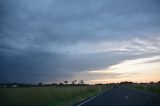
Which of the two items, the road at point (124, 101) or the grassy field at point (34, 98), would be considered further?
the grassy field at point (34, 98)

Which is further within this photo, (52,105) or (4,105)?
Answer: (52,105)

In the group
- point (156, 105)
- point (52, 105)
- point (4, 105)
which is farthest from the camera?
point (52, 105)

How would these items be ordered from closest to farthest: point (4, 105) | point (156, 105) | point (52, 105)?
point (156, 105) < point (4, 105) < point (52, 105)

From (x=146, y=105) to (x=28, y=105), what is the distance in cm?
869

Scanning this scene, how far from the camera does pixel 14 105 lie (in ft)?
67.4

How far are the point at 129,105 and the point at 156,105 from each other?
69.6 inches

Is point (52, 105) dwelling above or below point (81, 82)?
below

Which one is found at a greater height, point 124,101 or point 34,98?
point 34,98

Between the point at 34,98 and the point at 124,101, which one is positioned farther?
the point at 34,98

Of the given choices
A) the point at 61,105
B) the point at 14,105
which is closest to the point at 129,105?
the point at 61,105

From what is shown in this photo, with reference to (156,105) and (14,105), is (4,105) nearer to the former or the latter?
(14,105)

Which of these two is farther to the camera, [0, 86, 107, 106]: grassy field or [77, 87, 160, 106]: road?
[0, 86, 107, 106]: grassy field

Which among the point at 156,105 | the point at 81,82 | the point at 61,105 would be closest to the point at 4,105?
the point at 61,105

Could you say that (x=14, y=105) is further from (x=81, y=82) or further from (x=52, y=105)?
(x=81, y=82)
